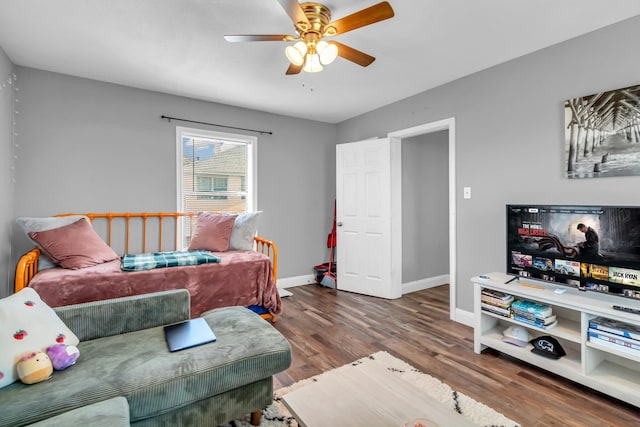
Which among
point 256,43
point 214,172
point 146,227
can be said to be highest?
point 256,43

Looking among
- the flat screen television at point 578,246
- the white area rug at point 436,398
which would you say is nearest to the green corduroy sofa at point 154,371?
the white area rug at point 436,398

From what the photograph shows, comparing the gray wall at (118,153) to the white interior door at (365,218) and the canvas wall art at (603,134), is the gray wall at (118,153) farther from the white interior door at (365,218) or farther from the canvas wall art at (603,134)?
the canvas wall art at (603,134)

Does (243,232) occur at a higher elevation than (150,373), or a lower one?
higher

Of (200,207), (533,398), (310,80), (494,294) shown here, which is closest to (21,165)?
(200,207)

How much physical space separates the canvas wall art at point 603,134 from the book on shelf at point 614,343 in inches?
42.7

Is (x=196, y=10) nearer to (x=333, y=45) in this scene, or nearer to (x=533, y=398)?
(x=333, y=45)

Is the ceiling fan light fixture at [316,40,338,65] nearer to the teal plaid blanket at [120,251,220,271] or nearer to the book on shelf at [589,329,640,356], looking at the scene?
the teal plaid blanket at [120,251,220,271]

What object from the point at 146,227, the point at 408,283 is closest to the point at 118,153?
the point at 146,227

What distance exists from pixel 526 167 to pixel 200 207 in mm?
3484

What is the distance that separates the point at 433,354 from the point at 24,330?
251 cm

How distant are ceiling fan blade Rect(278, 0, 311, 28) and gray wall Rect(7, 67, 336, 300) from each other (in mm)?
2413

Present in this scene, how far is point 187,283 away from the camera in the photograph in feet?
9.07

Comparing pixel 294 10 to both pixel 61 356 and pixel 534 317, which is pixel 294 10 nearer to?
pixel 61 356

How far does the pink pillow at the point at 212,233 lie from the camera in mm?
3453
